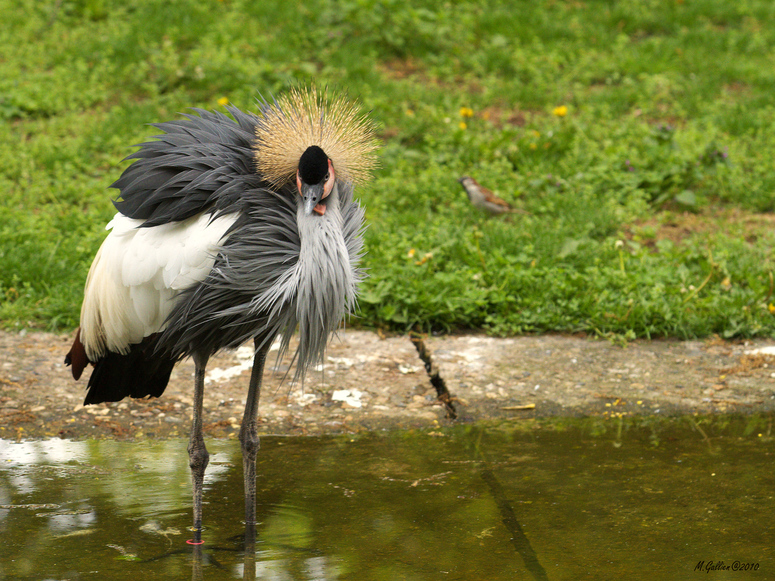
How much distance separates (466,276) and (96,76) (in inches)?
171

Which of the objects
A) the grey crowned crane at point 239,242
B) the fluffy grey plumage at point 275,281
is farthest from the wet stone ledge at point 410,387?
the fluffy grey plumage at point 275,281

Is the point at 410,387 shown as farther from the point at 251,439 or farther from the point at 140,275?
the point at 140,275

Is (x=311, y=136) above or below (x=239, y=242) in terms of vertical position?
above

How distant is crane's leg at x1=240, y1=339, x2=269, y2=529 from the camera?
10.6 ft

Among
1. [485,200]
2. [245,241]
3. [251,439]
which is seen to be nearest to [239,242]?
[245,241]

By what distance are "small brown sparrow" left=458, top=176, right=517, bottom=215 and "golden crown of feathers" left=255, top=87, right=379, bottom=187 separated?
2653 millimetres

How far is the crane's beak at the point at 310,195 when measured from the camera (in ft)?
9.53

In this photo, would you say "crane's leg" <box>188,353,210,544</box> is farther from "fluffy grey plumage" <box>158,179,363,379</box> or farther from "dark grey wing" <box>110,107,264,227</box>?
"dark grey wing" <box>110,107,264,227</box>

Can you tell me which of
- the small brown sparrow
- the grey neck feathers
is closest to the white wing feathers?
the grey neck feathers

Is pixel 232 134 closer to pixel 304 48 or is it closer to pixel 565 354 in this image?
pixel 565 354

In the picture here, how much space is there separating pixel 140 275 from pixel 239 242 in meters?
0.42

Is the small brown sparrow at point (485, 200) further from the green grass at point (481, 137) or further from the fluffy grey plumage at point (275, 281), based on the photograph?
the fluffy grey plumage at point (275, 281)

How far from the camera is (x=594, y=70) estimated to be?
8016 mm

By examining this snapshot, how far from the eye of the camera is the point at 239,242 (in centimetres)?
300
